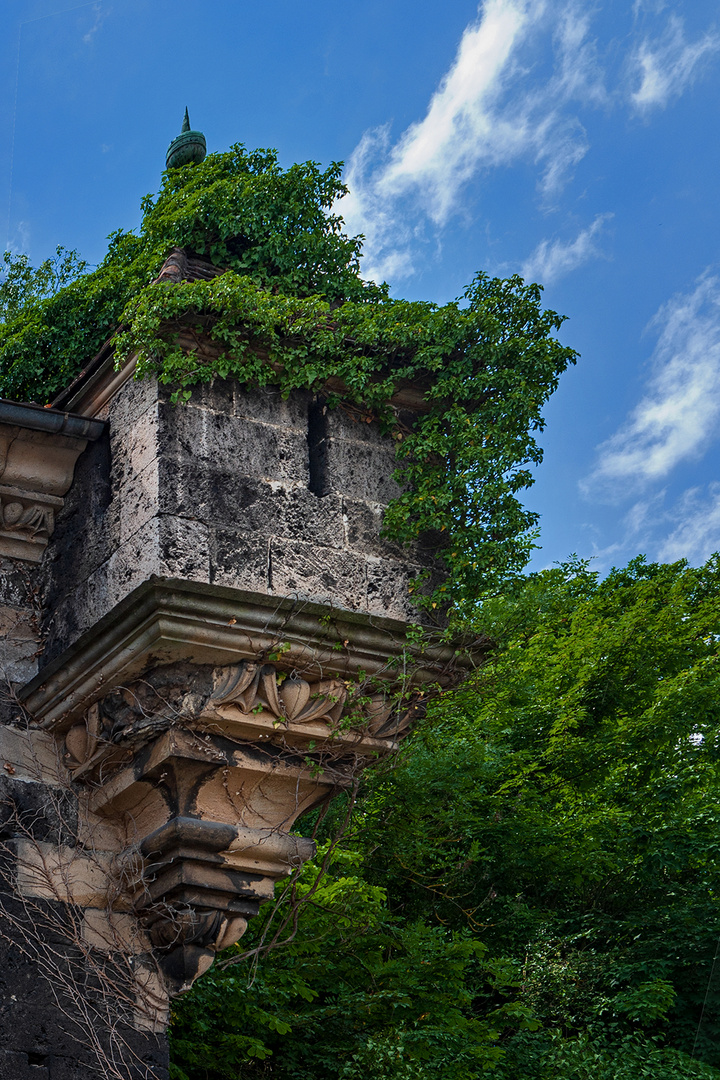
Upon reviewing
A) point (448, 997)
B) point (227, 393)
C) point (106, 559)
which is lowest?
point (448, 997)

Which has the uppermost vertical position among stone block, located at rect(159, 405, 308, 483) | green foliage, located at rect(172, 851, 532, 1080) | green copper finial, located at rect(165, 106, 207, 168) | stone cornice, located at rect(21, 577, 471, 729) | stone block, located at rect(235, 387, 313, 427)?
green copper finial, located at rect(165, 106, 207, 168)

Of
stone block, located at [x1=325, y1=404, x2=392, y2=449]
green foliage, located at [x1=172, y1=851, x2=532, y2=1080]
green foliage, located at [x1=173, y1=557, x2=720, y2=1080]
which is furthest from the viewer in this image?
green foliage, located at [x1=173, y1=557, x2=720, y2=1080]

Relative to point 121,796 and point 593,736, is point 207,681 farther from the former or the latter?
point 593,736

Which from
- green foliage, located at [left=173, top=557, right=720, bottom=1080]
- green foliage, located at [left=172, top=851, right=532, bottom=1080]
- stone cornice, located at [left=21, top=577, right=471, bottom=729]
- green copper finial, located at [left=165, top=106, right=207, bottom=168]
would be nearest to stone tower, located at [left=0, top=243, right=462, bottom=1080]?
stone cornice, located at [left=21, top=577, right=471, bottom=729]

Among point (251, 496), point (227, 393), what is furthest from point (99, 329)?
point (251, 496)

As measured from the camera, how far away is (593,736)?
1145 centimetres

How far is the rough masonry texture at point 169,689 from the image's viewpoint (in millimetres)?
4102

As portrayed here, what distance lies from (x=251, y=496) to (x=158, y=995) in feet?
5.72

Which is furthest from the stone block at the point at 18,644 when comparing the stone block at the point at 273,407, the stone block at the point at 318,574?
the stone block at the point at 273,407

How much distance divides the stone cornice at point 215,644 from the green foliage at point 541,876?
Answer: 441mm

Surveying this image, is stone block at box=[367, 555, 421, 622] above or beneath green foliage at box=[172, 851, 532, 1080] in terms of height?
above

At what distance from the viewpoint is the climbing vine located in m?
4.68

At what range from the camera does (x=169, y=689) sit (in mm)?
4199

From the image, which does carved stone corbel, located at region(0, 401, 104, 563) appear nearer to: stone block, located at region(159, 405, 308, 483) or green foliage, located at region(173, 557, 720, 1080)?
stone block, located at region(159, 405, 308, 483)
